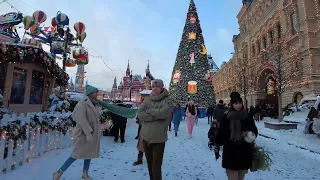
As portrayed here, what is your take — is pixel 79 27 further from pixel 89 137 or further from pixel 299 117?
pixel 299 117

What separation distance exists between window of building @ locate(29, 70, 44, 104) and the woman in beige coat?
600 centimetres

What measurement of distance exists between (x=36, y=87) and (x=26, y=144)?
4.82 metres

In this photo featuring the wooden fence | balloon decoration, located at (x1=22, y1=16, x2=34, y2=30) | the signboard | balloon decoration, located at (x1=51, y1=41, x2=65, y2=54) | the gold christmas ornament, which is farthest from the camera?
the gold christmas ornament

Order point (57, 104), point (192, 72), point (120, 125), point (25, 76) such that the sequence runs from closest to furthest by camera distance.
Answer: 1. point (57, 104)
2. point (25, 76)
3. point (120, 125)
4. point (192, 72)

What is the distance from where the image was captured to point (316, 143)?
8.45 m

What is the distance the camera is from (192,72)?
25516 millimetres

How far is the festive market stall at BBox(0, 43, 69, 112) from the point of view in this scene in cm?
645

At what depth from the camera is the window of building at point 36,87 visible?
8281 mm

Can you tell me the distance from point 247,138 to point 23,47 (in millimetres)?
7235

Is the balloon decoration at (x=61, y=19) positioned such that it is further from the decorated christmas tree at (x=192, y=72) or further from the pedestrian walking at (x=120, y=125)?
the decorated christmas tree at (x=192, y=72)

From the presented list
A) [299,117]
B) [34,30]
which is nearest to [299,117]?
[299,117]

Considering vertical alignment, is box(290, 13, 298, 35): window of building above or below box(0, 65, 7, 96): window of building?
above

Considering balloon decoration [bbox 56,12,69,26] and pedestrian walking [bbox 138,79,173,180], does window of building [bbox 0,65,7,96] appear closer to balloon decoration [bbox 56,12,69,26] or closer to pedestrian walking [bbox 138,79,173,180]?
balloon decoration [bbox 56,12,69,26]

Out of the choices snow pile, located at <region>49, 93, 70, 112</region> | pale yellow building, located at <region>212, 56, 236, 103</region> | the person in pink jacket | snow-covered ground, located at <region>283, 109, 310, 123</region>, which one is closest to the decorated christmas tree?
snow-covered ground, located at <region>283, 109, 310, 123</region>
